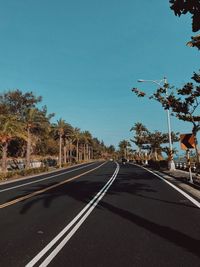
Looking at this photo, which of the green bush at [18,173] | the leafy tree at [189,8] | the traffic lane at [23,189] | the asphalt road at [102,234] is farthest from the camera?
the green bush at [18,173]

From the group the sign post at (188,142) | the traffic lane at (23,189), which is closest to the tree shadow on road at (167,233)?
the traffic lane at (23,189)

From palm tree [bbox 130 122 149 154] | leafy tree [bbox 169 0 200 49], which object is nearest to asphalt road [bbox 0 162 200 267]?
leafy tree [bbox 169 0 200 49]

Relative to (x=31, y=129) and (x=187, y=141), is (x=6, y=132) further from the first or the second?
(x=187, y=141)

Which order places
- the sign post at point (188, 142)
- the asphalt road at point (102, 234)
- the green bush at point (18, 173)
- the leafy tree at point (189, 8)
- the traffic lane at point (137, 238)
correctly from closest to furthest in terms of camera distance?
the traffic lane at point (137, 238), the asphalt road at point (102, 234), the leafy tree at point (189, 8), the sign post at point (188, 142), the green bush at point (18, 173)

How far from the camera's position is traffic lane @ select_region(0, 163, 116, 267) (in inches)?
268

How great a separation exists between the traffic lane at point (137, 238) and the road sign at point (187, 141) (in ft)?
26.7

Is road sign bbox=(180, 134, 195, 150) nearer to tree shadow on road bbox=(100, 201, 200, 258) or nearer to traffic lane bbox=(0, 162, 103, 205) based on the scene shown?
traffic lane bbox=(0, 162, 103, 205)

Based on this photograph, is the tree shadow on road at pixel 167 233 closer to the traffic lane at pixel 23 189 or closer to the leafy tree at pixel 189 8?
the leafy tree at pixel 189 8

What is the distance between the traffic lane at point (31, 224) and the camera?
22.3 ft

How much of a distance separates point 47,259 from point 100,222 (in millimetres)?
3405

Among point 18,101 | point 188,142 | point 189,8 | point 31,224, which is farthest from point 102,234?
point 18,101

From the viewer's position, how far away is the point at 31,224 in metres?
9.66

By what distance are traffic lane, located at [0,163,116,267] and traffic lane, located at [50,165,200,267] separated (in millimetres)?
631

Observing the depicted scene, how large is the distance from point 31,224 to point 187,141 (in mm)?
12597
